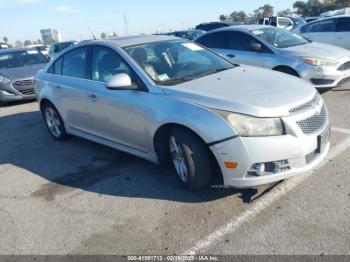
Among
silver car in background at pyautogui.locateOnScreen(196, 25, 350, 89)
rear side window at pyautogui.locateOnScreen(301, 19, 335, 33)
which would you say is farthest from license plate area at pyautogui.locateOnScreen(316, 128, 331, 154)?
rear side window at pyautogui.locateOnScreen(301, 19, 335, 33)

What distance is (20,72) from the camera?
977 centimetres

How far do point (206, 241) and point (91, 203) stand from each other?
4.75ft

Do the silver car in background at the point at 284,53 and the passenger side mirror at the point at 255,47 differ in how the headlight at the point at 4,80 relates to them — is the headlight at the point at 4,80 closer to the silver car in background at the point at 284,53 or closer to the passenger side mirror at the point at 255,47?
the silver car in background at the point at 284,53

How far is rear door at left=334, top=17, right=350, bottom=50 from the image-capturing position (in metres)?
10.6

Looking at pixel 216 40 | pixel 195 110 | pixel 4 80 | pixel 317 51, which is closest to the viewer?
pixel 195 110

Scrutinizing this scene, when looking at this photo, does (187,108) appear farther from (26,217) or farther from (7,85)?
(7,85)

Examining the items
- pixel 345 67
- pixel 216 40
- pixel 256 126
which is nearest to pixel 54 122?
pixel 256 126

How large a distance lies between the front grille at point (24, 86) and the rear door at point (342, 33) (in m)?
9.22

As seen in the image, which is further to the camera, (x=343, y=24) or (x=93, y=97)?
(x=343, y=24)

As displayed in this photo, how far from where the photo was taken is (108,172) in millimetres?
4473

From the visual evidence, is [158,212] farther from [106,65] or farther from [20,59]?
[20,59]

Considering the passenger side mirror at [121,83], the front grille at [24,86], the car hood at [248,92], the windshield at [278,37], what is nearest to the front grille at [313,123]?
the car hood at [248,92]

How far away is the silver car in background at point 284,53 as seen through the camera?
6598 mm

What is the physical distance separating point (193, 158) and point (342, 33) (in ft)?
31.0
